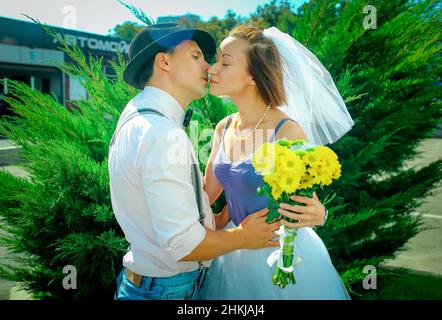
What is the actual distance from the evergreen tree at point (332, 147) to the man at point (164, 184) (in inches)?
38.9

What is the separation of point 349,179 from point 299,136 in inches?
56.4

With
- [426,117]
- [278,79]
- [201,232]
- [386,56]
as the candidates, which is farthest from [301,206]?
[426,117]

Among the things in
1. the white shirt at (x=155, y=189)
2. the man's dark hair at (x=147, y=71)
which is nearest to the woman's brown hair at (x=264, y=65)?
the man's dark hair at (x=147, y=71)

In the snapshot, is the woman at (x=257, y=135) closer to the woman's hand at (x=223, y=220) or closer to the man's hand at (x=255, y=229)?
the woman's hand at (x=223, y=220)

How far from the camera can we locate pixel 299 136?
2246 millimetres

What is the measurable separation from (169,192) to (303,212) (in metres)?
0.58

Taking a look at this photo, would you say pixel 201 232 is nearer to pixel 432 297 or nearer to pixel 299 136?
pixel 299 136

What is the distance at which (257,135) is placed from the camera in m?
2.45

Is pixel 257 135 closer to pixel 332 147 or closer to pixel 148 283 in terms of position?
pixel 148 283

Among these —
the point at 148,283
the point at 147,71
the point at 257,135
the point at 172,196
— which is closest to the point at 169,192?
the point at 172,196

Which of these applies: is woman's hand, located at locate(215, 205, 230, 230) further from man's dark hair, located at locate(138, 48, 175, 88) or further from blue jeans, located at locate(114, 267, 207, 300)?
Answer: man's dark hair, located at locate(138, 48, 175, 88)

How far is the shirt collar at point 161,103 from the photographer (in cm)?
192
